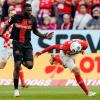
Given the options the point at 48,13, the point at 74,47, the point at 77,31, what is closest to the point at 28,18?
the point at 74,47

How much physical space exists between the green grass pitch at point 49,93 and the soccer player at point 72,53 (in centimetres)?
37

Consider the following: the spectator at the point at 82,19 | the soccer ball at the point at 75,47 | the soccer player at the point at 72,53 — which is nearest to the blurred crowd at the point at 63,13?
the spectator at the point at 82,19

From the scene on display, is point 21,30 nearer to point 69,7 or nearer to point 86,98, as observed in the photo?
point 86,98

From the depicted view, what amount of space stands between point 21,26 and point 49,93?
1976mm

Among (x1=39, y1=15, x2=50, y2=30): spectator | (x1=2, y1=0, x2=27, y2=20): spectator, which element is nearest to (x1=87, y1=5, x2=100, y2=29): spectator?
(x1=39, y1=15, x2=50, y2=30): spectator

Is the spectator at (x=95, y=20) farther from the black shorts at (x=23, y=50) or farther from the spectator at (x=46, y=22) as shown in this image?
the black shorts at (x=23, y=50)

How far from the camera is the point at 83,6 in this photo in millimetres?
21469

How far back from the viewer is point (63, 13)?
21938mm

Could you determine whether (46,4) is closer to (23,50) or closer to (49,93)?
(49,93)

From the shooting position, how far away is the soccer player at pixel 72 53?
566 inches

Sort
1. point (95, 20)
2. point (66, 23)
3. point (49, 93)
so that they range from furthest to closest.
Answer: point (66, 23), point (95, 20), point (49, 93)

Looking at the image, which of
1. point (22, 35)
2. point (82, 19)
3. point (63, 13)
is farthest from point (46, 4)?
point (22, 35)

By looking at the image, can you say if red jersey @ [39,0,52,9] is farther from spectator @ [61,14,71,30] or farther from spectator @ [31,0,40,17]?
spectator @ [61,14,71,30]

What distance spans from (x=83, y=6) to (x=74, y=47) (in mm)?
7298
